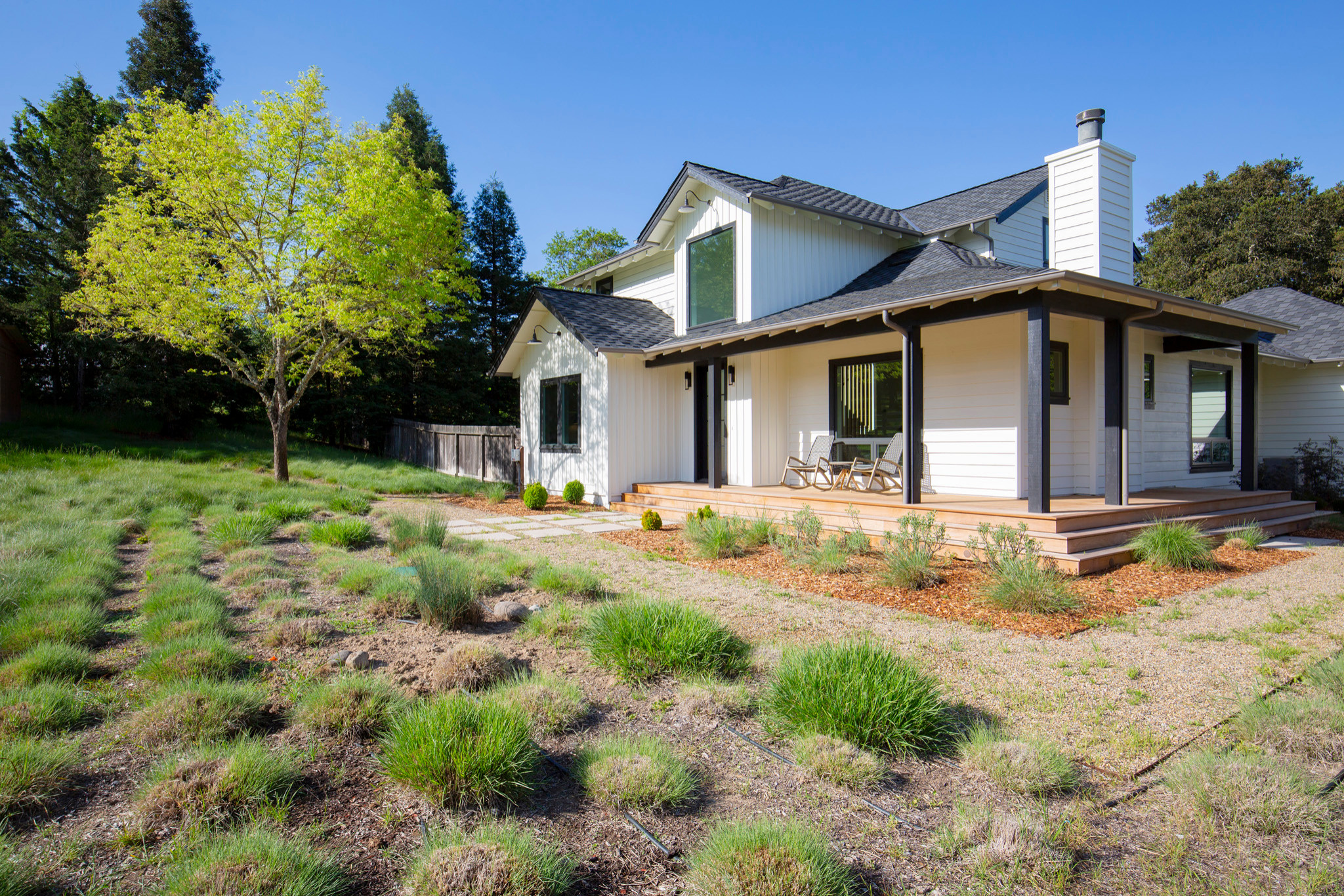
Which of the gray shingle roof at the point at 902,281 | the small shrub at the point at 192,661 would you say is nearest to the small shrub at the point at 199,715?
the small shrub at the point at 192,661

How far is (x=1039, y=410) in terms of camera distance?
21.1 feet

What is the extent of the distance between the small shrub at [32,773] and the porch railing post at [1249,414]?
1238cm

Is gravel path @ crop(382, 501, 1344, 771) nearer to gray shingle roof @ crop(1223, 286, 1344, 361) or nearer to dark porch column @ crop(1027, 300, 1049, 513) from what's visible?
dark porch column @ crop(1027, 300, 1049, 513)

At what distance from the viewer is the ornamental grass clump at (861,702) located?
2762 mm

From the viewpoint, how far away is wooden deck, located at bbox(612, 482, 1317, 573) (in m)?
6.23

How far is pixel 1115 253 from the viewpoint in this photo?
27.5ft

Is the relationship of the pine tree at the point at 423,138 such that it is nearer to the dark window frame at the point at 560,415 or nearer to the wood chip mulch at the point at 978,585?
the dark window frame at the point at 560,415

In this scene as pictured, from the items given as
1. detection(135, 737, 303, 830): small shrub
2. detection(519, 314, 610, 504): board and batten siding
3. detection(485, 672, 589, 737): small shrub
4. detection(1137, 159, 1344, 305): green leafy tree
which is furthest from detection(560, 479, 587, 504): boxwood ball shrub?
detection(1137, 159, 1344, 305): green leafy tree

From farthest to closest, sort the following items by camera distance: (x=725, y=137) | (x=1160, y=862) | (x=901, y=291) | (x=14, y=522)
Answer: (x=725, y=137)
(x=901, y=291)
(x=14, y=522)
(x=1160, y=862)

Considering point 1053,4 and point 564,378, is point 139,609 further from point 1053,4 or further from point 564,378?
point 1053,4

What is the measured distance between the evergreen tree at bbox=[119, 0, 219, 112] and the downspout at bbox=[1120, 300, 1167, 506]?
25.7 metres

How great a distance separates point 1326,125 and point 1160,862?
28.8 metres

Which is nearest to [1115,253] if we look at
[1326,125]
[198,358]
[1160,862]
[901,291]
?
[901,291]

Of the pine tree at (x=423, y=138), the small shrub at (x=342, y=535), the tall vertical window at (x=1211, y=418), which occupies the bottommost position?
the small shrub at (x=342, y=535)
